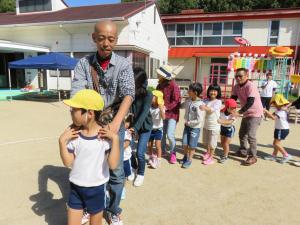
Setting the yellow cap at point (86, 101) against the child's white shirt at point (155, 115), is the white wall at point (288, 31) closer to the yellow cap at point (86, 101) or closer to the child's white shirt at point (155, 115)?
the child's white shirt at point (155, 115)

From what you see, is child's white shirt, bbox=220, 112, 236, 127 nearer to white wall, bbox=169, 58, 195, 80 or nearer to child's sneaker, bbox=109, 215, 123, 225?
child's sneaker, bbox=109, 215, 123, 225

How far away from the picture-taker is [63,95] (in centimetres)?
1405

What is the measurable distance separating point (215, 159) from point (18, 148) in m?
3.68

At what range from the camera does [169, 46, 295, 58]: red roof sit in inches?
781

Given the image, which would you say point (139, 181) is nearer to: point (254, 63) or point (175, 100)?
point (175, 100)

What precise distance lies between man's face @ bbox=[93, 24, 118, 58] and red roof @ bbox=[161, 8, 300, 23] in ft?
65.4

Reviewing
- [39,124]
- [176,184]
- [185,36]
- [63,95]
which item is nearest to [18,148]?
[39,124]

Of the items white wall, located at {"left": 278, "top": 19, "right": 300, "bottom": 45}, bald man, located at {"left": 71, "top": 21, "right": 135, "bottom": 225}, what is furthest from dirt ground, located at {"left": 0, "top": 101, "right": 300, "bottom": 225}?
white wall, located at {"left": 278, "top": 19, "right": 300, "bottom": 45}

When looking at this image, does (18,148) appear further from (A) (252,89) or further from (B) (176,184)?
(A) (252,89)

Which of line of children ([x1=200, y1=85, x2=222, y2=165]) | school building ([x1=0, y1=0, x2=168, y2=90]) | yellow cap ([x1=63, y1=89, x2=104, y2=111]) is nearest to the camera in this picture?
yellow cap ([x1=63, y1=89, x2=104, y2=111])

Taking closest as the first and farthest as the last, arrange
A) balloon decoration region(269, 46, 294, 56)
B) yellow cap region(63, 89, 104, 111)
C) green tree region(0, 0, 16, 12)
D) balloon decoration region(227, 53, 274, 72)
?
1. yellow cap region(63, 89, 104, 111)
2. balloon decoration region(269, 46, 294, 56)
3. balloon decoration region(227, 53, 274, 72)
4. green tree region(0, 0, 16, 12)

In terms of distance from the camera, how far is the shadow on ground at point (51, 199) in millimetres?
2809

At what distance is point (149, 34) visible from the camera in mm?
16953

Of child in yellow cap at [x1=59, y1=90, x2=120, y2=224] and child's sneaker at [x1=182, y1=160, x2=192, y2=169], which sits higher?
child in yellow cap at [x1=59, y1=90, x2=120, y2=224]
